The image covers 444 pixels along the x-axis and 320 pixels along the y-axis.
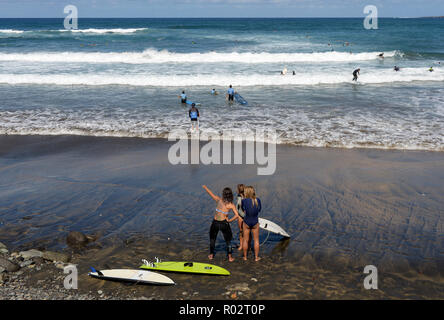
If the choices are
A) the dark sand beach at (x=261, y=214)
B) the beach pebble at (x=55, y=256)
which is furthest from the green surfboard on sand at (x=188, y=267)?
the beach pebble at (x=55, y=256)

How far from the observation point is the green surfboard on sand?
21.1 feet

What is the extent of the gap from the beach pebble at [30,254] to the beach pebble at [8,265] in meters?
0.36

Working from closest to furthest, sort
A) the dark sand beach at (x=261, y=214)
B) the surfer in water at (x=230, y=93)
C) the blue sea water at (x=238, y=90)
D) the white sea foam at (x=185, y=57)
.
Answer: the dark sand beach at (x=261, y=214) → the blue sea water at (x=238, y=90) → the surfer in water at (x=230, y=93) → the white sea foam at (x=185, y=57)

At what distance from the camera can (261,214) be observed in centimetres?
879

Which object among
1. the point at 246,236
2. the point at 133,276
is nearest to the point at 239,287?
the point at 246,236

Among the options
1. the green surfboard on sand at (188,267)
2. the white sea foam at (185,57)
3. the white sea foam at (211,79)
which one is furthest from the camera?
the white sea foam at (185,57)

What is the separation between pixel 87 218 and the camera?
8.75m

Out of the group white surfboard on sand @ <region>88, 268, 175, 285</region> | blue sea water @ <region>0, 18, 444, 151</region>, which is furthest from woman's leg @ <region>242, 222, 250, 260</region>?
blue sea water @ <region>0, 18, 444, 151</region>

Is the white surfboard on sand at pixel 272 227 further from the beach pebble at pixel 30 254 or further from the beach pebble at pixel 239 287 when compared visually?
the beach pebble at pixel 30 254

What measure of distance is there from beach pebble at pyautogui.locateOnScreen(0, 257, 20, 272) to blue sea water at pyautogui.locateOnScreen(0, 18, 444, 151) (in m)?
9.22

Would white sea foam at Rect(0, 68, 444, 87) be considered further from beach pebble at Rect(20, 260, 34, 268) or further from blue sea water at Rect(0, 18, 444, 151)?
beach pebble at Rect(20, 260, 34, 268)

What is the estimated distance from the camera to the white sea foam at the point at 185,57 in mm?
38438
